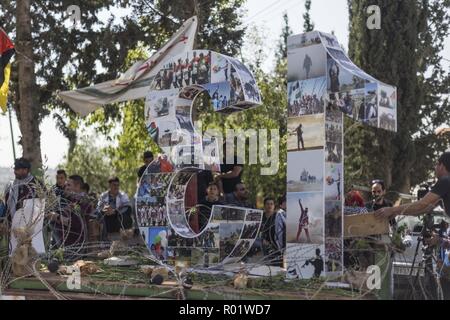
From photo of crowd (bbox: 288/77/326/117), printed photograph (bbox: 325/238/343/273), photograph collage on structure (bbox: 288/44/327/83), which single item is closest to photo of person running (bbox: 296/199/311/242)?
printed photograph (bbox: 325/238/343/273)

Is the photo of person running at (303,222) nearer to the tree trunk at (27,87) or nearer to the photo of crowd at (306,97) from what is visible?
the photo of crowd at (306,97)

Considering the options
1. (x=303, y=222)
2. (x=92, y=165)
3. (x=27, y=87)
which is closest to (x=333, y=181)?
(x=303, y=222)

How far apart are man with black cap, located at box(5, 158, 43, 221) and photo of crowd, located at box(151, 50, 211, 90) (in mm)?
2045

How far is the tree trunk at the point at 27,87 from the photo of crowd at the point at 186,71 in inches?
220

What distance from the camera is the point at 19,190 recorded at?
10.2 metres

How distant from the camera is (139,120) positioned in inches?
773

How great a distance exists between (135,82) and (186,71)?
9.62 feet

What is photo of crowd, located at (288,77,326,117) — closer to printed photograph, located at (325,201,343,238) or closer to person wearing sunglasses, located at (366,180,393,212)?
printed photograph, located at (325,201,343,238)

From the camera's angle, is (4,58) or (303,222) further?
(4,58)

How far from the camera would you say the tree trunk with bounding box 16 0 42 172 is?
15516mm

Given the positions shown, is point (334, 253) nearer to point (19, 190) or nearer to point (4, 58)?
point (19, 190)
